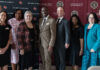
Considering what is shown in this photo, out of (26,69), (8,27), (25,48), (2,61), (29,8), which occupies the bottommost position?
(26,69)

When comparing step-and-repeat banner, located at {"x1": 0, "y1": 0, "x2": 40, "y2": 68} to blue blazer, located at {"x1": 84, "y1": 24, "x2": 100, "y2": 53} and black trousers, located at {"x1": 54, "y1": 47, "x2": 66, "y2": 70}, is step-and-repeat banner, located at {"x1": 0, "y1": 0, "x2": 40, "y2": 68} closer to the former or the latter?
black trousers, located at {"x1": 54, "y1": 47, "x2": 66, "y2": 70}

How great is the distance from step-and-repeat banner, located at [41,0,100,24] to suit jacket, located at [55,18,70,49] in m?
0.81

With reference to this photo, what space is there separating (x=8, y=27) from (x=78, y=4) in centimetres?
180

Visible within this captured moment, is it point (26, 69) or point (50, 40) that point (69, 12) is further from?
point (26, 69)

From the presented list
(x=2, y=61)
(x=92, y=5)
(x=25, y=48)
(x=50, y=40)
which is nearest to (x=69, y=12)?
(x=92, y=5)

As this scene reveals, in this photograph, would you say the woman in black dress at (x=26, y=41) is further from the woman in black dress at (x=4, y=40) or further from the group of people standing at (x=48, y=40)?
the woman in black dress at (x=4, y=40)

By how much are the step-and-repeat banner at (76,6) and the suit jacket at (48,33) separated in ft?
2.73

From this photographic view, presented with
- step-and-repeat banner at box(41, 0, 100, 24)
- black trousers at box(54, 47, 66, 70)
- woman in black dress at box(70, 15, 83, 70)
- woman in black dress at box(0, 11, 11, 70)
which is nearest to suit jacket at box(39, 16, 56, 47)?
black trousers at box(54, 47, 66, 70)

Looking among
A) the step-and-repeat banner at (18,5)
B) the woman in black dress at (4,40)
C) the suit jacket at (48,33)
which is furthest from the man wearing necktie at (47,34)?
the woman in black dress at (4,40)

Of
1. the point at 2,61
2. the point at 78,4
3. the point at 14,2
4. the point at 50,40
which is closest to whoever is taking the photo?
the point at 2,61

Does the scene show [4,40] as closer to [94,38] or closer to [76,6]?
[94,38]

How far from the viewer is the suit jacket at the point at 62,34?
3.16m

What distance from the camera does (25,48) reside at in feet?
9.93

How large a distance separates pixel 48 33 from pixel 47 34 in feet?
0.09
